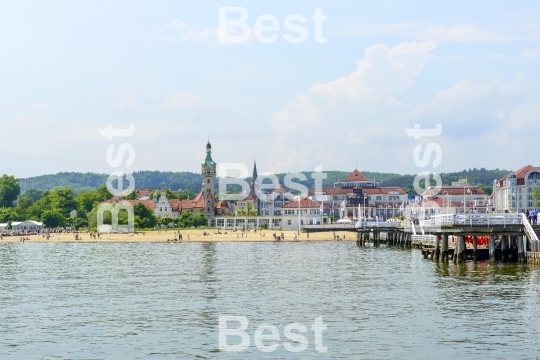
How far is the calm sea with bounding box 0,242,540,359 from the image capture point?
28156 millimetres

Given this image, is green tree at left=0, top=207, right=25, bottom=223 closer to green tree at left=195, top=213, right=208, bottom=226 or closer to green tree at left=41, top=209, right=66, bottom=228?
green tree at left=41, top=209, right=66, bottom=228

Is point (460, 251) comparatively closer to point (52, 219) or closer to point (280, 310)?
point (280, 310)

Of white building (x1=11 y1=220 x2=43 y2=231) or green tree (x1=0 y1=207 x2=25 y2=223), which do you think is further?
green tree (x1=0 y1=207 x2=25 y2=223)

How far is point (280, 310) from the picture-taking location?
36625 millimetres

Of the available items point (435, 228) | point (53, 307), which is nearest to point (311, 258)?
Result: point (435, 228)

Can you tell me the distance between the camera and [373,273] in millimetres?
56062

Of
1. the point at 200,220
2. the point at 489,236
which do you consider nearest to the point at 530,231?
the point at 489,236

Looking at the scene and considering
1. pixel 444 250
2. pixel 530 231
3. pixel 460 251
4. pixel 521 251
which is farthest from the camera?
pixel 444 250

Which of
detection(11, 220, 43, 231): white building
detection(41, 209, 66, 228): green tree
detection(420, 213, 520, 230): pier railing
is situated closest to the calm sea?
detection(420, 213, 520, 230): pier railing

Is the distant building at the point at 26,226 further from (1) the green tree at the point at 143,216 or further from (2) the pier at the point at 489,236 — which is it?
(2) the pier at the point at 489,236

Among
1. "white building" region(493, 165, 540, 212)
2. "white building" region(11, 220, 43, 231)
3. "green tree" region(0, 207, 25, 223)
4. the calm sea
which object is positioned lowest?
the calm sea

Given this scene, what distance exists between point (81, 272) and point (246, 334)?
33.3 m

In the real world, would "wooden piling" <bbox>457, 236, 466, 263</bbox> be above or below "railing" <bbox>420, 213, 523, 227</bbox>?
below

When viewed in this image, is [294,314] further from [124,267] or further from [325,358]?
[124,267]
